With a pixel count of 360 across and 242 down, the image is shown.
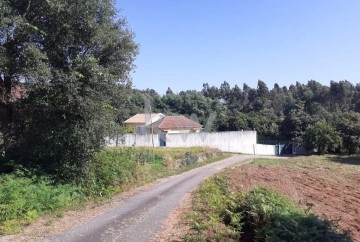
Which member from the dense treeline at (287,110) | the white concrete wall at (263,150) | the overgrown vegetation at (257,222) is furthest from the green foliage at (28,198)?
the white concrete wall at (263,150)

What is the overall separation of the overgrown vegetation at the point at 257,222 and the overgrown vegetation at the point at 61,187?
4.90 metres

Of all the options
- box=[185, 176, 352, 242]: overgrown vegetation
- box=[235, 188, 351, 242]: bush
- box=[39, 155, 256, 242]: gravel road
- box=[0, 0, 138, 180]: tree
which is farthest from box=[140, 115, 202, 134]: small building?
box=[235, 188, 351, 242]: bush

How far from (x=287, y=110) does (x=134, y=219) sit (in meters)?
78.3

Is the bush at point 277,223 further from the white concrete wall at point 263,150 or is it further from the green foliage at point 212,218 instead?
the white concrete wall at point 263,150

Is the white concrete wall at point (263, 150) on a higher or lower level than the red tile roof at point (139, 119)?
lower

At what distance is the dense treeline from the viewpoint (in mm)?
47000

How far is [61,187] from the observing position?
14.9 meters

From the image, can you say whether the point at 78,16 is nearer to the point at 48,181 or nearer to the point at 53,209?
the point at 48,181

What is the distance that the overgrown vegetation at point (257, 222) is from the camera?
8.88 meters

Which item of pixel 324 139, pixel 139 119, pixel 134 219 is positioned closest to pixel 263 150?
pixel 324 139

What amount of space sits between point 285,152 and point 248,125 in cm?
1457

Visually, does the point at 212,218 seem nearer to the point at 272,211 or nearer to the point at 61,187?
the point at 272,211

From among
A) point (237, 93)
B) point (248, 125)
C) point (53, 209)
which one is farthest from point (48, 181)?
point (237, 93)

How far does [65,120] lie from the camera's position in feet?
52.8
